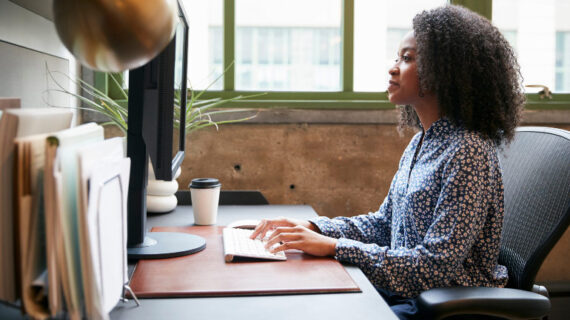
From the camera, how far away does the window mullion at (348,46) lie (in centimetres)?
232

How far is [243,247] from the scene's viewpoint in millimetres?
1147

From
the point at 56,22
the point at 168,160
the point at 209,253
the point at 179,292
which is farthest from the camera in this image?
the point at 209,253

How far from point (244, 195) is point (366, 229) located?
1.88 feet

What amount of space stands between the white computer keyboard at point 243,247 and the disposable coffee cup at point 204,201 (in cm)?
17

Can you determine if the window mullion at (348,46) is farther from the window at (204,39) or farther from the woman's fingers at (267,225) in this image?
the woman's fingers at (267,225)

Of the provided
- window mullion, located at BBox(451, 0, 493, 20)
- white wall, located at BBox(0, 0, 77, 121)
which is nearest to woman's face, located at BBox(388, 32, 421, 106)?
white wall, located at BBox(0, 0, 77, 121)

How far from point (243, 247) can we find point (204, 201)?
354 millimetres

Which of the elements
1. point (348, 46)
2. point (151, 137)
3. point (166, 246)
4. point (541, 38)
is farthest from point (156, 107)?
point (541, 38)

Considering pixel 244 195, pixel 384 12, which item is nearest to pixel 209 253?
pixel 244 195

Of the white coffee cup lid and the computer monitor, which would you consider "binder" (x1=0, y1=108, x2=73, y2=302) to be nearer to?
the computer monitor

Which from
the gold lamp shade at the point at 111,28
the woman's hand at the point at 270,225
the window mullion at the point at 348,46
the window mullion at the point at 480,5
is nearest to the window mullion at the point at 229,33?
the window mullion at the point at 348,46

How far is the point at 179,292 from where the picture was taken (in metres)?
0.87

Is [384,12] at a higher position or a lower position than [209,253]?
higher

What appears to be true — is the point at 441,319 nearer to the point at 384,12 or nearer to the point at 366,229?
the point at 366,229
